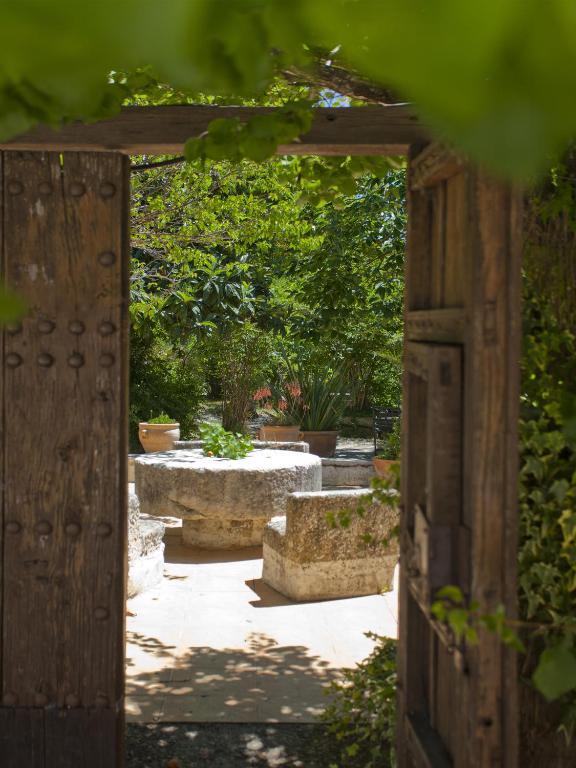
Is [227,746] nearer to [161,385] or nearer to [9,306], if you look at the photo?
[9,306]

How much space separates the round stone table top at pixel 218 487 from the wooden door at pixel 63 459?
14.9ft

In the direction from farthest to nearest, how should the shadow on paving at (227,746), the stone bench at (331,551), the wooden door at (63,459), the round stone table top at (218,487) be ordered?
the round stone table top at (218,487)
the stone bench at (331,551)
the shadow on paving at (227,746)
the wooden door at (63,459)

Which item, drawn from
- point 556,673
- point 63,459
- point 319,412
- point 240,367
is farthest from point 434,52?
point 240,367

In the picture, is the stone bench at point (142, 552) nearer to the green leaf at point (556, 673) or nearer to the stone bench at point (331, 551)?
the stone bench at point (331, 551)

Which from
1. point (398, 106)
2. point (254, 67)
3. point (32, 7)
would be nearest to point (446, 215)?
point (398, 106)

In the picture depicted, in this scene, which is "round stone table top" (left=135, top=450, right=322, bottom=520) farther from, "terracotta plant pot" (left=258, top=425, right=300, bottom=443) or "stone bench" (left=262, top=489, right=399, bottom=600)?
"terracotta plant pot" (left=258, top=425, right=300, bottom=443)

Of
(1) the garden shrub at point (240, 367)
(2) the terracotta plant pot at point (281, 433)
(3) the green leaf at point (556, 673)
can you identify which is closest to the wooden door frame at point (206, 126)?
(3) the green leaf at point (556, 673)

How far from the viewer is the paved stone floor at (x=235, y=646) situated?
4406mm

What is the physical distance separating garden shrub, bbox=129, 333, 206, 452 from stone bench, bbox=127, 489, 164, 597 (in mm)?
7688

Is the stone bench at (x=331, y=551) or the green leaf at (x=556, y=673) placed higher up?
the green leaf at (x=556, y=673)

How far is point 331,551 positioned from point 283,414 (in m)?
7.64

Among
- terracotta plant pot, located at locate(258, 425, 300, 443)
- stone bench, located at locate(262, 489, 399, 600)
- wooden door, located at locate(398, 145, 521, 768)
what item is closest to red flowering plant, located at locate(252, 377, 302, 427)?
terracotta plant pot, located at locate(258, 425, 300, 443)

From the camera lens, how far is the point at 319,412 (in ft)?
45.1

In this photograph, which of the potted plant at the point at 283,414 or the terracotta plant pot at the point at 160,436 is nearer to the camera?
the terracotta plant pot at the point at 160,436
